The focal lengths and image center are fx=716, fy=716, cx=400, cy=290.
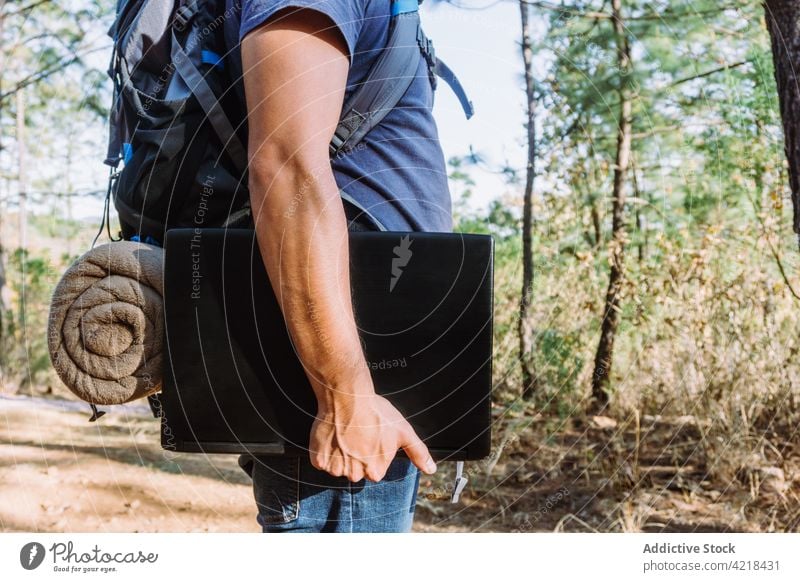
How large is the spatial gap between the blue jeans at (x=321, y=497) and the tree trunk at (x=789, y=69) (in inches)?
36.1

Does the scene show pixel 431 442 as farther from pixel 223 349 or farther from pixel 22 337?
pixel 22 337

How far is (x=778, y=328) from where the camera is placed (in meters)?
1.78

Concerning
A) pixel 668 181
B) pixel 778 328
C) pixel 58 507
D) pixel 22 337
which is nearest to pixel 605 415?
pixel 778 328

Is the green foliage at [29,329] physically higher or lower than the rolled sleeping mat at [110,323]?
lower

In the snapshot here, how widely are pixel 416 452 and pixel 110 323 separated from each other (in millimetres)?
313

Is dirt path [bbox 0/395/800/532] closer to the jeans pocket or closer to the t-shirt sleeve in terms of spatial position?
the jeans pocket

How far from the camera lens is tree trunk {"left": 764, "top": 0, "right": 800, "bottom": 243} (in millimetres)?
1168

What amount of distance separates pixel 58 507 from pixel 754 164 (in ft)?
6.92

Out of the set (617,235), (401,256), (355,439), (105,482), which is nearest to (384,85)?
(401,256)

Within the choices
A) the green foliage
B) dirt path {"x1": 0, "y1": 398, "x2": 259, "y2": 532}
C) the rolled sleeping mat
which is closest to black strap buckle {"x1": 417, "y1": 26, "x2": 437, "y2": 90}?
the rolled sleeping mat
